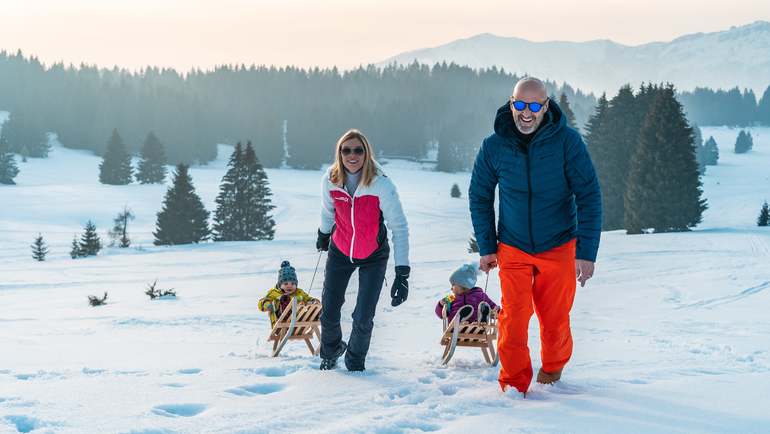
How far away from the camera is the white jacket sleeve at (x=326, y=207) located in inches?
218

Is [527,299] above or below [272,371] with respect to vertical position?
above

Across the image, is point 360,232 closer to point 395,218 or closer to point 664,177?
point 395,218

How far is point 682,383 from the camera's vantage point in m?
4.80

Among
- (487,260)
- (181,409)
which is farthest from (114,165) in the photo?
(487,260)

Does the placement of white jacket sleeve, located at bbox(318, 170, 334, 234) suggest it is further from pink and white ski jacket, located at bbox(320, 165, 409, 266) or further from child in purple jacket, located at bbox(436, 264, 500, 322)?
child in purple jacket, located at bbox(436, 264, 500, 322)

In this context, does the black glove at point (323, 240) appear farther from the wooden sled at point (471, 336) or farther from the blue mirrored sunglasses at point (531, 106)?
the blue mirrored sunglasses at point (531, 106)

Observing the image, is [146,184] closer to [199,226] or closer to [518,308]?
[199,226]

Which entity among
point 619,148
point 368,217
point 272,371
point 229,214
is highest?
point 619,148

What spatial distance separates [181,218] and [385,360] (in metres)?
35.2

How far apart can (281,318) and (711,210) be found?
163ft

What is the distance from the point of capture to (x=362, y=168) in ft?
17.5

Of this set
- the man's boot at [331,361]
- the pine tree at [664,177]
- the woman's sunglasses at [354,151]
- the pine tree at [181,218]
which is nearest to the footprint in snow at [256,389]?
the man's boot at [331,361]

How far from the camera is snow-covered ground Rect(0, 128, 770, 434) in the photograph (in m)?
4.00

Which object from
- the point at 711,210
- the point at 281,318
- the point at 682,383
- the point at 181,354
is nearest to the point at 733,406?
the point at 682,383
